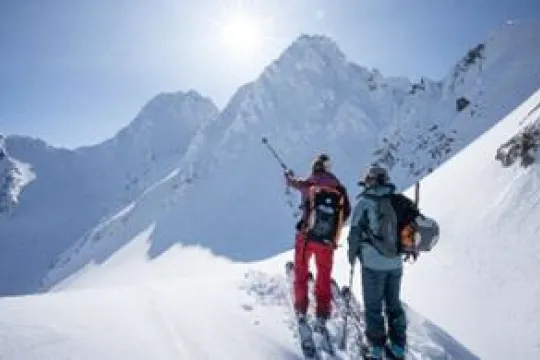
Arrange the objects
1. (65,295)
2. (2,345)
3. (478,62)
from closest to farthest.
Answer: (2,345)
(65,295)
(478,62)

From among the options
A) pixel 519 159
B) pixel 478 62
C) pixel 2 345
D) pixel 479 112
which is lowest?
pixel 2 345

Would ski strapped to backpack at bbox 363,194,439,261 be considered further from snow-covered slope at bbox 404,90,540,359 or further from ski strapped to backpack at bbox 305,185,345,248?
snow-covered slope at bbox 404,90,540,359

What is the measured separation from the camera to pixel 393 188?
8500 millimetres

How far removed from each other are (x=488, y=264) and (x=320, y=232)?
8714 millimetres

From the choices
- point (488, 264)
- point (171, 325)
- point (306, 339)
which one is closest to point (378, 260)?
point (306, 339)

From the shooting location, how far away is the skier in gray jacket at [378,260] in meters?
8.27

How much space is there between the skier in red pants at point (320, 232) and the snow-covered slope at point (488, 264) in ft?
18.2

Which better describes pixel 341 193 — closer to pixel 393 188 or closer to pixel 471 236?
pixel 393 188

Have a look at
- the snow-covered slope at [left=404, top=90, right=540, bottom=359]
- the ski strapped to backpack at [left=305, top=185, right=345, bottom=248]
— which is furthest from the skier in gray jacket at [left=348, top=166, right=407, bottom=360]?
the snow-covered slope at [left=404, top=90, right=540, bottom=359]

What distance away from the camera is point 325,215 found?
9633mm

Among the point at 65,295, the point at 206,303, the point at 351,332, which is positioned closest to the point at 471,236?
the point at 351,332

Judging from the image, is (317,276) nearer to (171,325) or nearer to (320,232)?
(320,232)

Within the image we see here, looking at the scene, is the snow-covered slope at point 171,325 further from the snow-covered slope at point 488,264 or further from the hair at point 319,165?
the snow-covered slope at point 488,264

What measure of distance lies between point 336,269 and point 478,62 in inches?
5066
